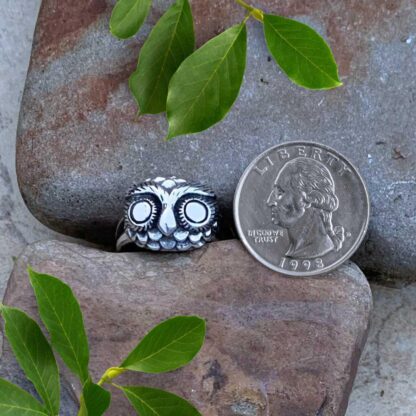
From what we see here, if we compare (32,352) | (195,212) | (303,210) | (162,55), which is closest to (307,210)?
(303,210)

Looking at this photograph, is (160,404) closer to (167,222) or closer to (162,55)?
(167,222)

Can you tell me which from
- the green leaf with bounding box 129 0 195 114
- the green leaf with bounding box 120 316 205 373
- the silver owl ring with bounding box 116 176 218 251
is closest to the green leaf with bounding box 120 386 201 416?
the green leaf with bounding box 120 316 205 373

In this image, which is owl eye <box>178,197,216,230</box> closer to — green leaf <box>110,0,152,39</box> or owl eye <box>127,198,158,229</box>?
owl eye <box>127,198,158,229</box>

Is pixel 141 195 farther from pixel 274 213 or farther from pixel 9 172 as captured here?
pixel 9 172

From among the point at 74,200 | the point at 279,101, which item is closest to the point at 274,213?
the point at 279,101

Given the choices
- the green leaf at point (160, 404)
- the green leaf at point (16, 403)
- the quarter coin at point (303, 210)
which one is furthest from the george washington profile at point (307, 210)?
the green leaf at point (16, 403)

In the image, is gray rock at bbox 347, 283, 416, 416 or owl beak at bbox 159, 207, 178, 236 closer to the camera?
owl beak at bbox 159, 207, 178, 236
